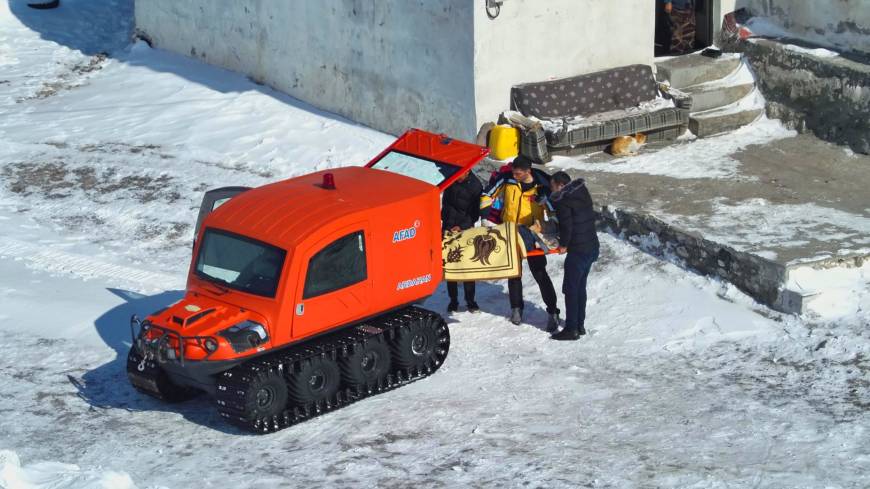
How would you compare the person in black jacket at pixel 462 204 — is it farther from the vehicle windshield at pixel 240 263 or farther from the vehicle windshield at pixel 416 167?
the vehicle windshield at pixel 240 263

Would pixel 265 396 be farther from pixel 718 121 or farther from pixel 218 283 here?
pixel 718 121

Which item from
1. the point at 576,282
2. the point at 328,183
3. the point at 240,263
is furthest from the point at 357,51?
the point at 240,263

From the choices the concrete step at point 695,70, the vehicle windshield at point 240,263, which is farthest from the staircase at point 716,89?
the vehicle windshield at point 240,263

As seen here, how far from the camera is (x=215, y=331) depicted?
9.39m

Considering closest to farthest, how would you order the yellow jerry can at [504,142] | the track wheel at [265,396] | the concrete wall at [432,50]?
the track wheel at [265,396]
the yellow jerry can at [504,142]
the concrete wall at [432,50]

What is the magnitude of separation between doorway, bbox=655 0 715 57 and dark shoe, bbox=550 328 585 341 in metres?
7.15

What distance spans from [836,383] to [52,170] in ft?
34.4

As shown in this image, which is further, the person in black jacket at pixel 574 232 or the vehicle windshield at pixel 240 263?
the person in black jacket at pixel 574 232

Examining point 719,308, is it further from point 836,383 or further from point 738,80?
point 738,80

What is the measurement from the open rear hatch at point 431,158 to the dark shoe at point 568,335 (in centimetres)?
165

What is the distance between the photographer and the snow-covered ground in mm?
8758

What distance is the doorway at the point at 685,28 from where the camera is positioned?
17078mm

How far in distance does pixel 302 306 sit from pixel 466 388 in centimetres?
159

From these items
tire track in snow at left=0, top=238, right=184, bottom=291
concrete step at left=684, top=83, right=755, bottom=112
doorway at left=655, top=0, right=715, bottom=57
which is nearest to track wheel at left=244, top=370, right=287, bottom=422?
tire track in snow at left=0, top=238, right=184, bottom=291
